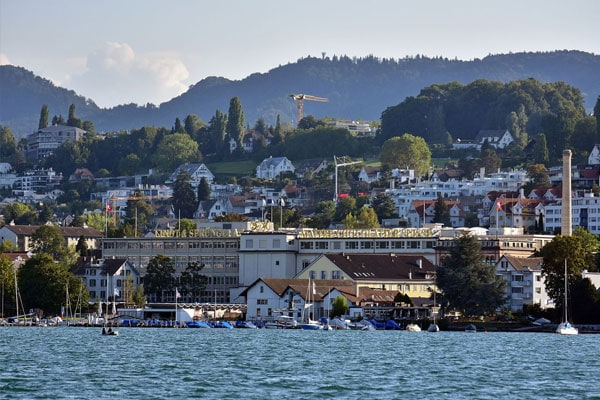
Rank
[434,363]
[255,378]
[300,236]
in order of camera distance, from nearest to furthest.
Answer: [255,378], [434,363], [300,236]

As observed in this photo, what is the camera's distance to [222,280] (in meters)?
157

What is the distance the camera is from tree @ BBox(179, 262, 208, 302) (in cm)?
15312

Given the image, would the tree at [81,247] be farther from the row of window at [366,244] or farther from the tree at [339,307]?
the tree at [339,307]

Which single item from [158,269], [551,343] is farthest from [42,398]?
[158,269]

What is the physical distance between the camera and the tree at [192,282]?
153125 mm

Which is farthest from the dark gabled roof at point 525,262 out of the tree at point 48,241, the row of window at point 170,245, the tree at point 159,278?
the tree at point 48,241

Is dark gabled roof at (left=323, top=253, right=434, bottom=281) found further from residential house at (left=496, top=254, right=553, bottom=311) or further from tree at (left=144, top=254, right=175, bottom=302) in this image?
tree at (left=144, top=254, right=175, bottom=302)

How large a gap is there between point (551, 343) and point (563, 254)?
25.5 metres

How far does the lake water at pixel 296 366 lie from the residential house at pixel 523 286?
23330 millimetres

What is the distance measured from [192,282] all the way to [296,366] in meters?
78.2

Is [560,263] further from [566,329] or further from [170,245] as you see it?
[170,245]

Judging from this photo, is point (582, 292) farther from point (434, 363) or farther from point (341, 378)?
point (341, 378)

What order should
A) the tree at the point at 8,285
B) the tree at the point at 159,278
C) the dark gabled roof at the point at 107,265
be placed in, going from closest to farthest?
1. the tree at the point at 8,285
2. the tree at the point at 159,278
3. the dark gabled roof at the point at 107,265

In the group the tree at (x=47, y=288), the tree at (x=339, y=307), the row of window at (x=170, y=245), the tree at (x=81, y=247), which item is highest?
the tree at (x=81, y=247)
